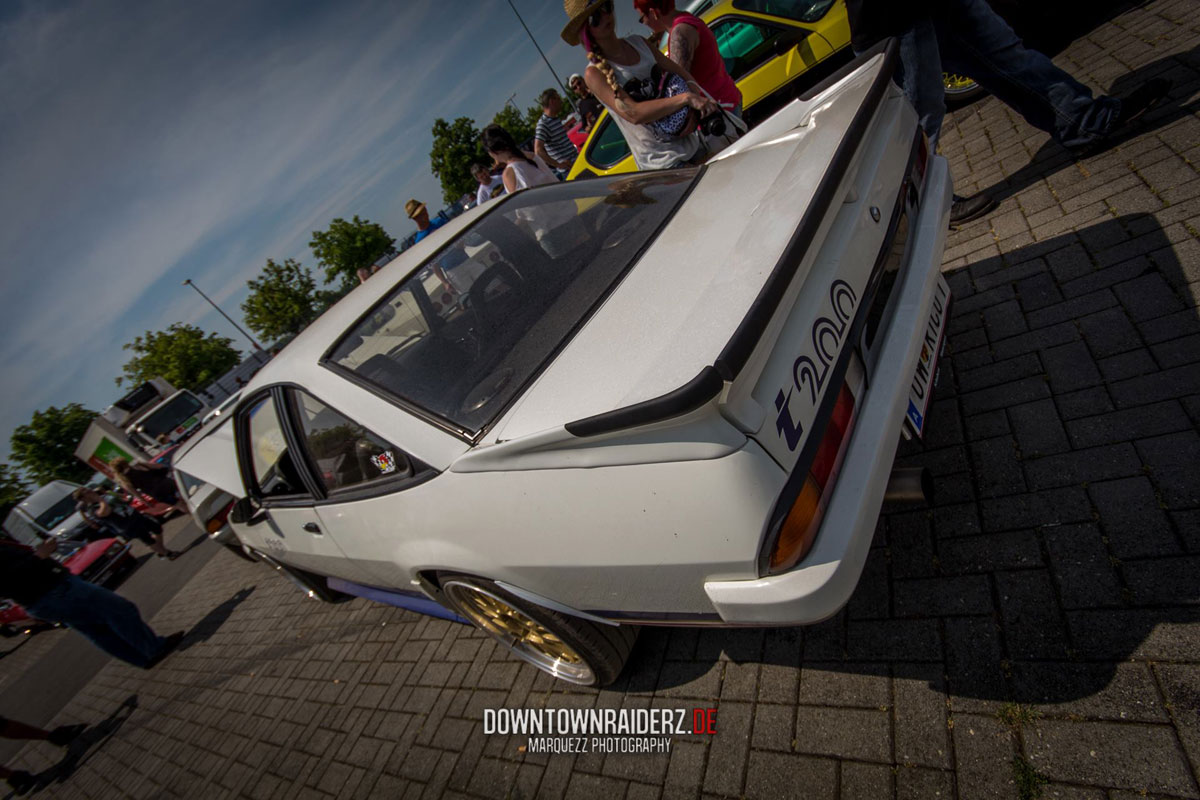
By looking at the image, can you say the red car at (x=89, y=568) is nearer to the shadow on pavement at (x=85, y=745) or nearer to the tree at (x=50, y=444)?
the shadow on pavement at (x=85, y=745)

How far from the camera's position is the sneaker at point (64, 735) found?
447 cm

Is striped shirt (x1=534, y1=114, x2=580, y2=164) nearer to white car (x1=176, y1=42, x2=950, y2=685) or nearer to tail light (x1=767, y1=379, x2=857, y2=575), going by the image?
white car (x1=176, y1=42, x2=950, y2=685)

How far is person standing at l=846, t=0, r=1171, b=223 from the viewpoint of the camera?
2945 millimetres

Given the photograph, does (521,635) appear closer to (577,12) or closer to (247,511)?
(247,511)

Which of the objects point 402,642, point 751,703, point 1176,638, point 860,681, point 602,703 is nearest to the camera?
point 1176,638

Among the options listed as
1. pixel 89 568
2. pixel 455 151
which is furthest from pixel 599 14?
pixel 455 151

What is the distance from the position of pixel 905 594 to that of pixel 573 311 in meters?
1.44

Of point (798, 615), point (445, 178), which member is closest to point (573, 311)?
point (798, 615)

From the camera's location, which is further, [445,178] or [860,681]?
[445,178]

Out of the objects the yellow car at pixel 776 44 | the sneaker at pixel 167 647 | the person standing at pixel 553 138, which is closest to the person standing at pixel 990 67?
the yellow car at pixel 776 44

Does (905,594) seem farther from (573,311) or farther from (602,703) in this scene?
(573,311)

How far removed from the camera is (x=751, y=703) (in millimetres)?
1812

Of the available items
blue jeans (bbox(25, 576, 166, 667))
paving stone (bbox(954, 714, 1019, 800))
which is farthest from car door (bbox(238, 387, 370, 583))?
blue jeans (bbox(25, 576, 166, 667))

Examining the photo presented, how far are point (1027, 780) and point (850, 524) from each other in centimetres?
70
